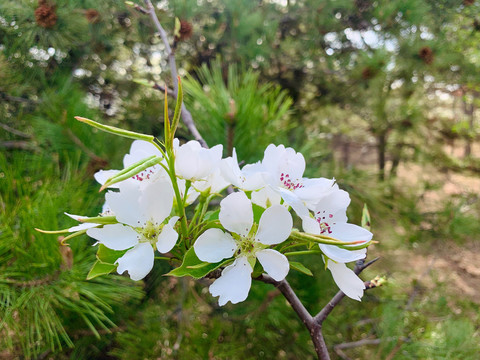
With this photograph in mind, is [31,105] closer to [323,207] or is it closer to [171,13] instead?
[171,13]

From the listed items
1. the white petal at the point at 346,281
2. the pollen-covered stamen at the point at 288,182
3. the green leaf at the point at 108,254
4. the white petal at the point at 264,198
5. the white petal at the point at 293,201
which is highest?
the white petal at the point at 293,201

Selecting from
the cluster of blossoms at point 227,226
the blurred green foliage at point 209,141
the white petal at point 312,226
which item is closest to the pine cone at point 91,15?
the blurred green foliage at point 209,141

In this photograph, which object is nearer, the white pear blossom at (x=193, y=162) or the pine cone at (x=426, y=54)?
the white pear blossom at (x=193, y=162)

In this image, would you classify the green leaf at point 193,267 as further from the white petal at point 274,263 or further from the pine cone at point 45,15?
the pine cone at point 45,15

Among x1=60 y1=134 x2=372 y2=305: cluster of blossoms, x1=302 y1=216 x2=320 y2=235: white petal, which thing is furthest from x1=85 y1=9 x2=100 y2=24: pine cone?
x1=302 y1=216 x2=320 y2=235: white petal

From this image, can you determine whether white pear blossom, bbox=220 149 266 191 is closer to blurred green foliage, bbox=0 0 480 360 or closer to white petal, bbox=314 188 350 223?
white petal, bbox=314 188 350 223

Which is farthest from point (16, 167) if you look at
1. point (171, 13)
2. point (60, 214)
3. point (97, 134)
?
point (171, 13)
